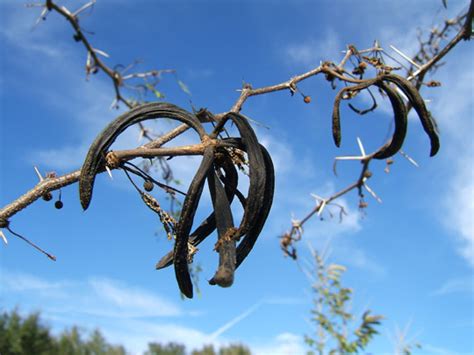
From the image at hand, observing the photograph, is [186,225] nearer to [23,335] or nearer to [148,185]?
[148,185]

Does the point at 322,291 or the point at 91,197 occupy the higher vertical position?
the point at 322,291

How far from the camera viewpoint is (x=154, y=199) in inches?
43.5

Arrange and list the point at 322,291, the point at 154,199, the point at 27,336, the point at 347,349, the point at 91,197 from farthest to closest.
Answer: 1. the point at 27,336
2. the point at 322,291
3. the point at 347,349
4. the point at 154,199
5. the point at 91,197

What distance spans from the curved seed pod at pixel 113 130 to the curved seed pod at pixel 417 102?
0.53 meters

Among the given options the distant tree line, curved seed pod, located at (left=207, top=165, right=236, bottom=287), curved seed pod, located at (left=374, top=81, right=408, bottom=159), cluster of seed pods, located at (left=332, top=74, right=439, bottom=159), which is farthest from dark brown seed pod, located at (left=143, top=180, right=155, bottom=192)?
the distant tree line

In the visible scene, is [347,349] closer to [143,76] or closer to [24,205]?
[143,76]

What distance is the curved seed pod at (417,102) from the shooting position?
120 cm

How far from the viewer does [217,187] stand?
35.9 inches

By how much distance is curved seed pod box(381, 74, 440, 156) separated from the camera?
1.20 metres

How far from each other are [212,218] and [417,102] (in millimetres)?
553

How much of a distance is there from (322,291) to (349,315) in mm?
400

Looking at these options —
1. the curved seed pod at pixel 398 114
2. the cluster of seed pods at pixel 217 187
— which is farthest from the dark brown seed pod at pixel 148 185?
the curved seed pod at pixel 398 114

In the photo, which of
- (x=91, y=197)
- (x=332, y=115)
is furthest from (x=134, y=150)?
(x=332, y=115)

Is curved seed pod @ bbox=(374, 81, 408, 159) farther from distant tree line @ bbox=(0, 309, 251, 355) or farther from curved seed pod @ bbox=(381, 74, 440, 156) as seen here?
distant tree line @ bbox=(0, 309, 251, 355)
